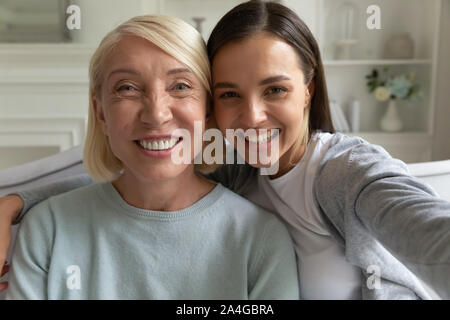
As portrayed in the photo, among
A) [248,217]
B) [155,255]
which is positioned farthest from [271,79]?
[155,255]

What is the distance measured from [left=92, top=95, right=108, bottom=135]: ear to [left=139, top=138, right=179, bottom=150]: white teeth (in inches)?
4.8

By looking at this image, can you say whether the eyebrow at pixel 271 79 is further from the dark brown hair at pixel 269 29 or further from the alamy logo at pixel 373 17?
the alamy logo at pixel 373 17

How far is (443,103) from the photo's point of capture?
3477 mm

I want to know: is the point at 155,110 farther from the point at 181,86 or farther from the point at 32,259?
the point at 32,259

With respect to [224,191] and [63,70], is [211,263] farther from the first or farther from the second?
[63,70]

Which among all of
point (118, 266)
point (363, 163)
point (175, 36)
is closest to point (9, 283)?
point (118, 266)

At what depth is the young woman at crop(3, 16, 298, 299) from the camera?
88cm

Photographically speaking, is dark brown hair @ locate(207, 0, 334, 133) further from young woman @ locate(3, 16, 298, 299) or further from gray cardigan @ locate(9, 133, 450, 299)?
gray cardigan @ locate(9, 133, 450, 299)

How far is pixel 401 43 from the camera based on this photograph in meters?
3.46

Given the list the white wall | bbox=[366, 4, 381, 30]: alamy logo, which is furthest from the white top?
the white wall

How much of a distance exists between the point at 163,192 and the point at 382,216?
0.42 m

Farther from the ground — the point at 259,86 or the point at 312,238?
the point at 259,86

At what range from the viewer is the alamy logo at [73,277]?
929 mm
